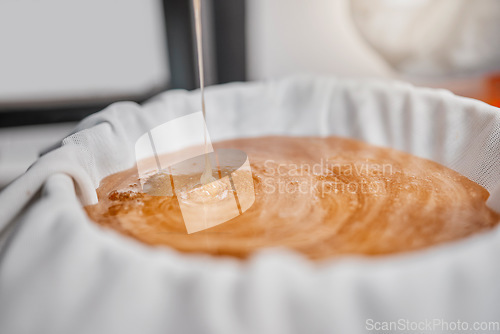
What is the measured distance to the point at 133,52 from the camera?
0.80 meters

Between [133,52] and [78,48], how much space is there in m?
0.11

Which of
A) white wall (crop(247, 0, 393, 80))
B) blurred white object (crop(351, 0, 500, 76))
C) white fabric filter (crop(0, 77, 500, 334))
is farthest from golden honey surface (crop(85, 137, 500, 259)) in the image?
white wall (crop(247, 0, 393, 80))

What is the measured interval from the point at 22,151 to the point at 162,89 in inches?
11.8

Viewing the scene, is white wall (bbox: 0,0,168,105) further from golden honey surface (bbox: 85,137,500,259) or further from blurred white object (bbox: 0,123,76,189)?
golden honey surface (bbox: 85,137,500,259)

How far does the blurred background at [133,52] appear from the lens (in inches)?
29.0

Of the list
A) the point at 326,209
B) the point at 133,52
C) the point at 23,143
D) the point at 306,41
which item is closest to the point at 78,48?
the point at 133,52

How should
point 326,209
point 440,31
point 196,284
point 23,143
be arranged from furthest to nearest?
point 23,143, point 440,31, point 326,209, point 196,284

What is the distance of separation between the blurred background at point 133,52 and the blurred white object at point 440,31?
0.08m

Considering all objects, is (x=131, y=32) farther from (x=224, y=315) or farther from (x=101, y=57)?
(x=224, y=315)

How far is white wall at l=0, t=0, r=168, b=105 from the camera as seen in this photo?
0.74 metres

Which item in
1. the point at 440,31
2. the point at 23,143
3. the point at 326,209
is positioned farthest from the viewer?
the point at 23,143

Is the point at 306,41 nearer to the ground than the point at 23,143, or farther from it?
farther from it

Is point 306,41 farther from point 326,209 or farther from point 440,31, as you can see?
point 326,209

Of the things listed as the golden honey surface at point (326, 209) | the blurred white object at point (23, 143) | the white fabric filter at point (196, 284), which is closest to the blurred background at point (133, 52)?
the blurred white object at point (23, 143)
